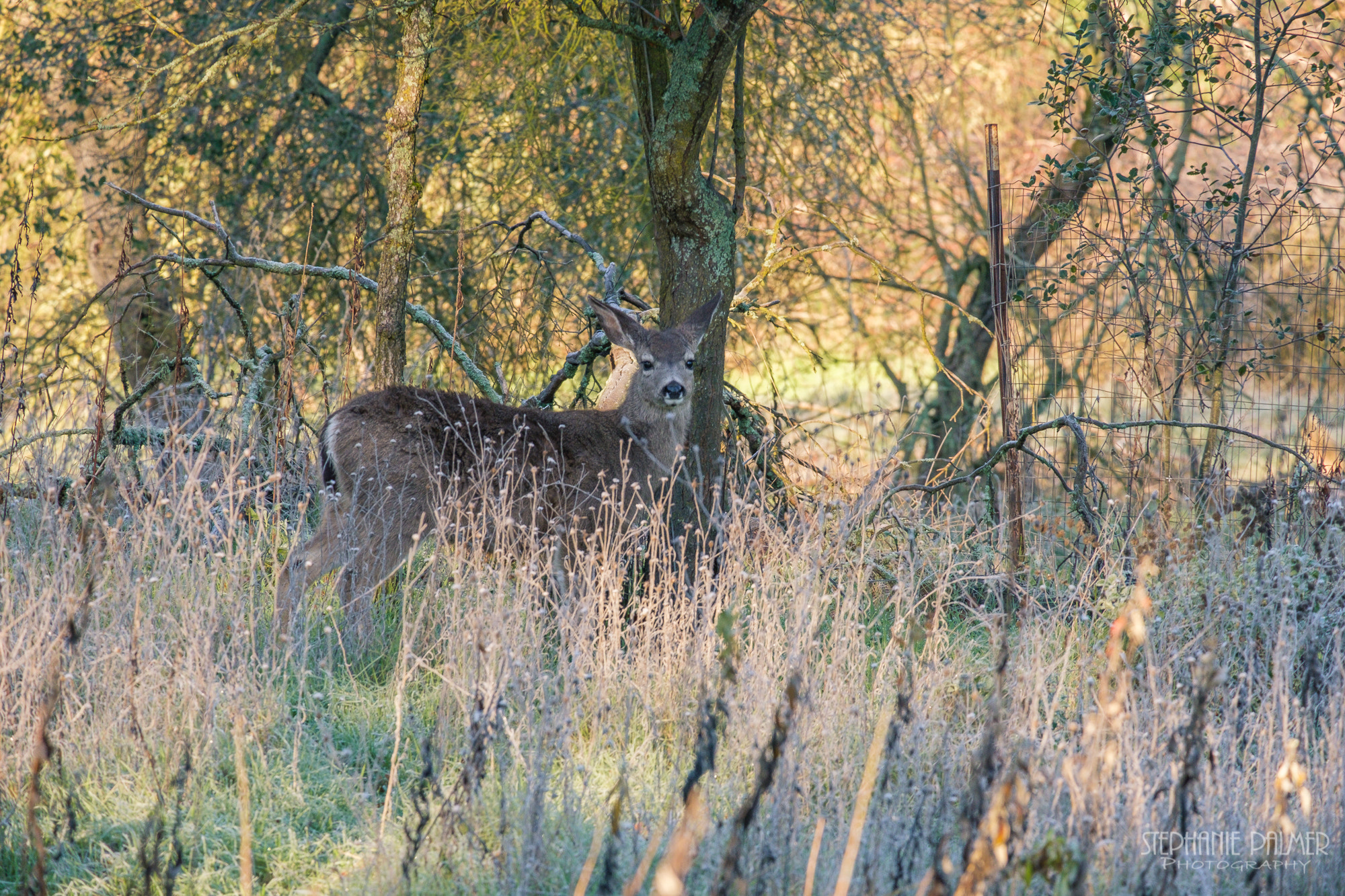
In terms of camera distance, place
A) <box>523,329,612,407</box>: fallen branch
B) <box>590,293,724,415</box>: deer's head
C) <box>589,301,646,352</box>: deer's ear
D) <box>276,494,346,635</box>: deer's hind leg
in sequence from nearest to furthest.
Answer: <box>276,494,346,635</box>: deer's hind leg < <box>590,293,724,415</box>: deer's head < <box>589,301,646,352</box>: deer's ear < <box>523,329,612,407</box>: fallen branch

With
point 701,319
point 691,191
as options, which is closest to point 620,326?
point 701,319

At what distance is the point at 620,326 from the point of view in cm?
605

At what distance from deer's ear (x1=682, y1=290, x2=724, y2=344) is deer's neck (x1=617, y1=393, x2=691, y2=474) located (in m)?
0.63

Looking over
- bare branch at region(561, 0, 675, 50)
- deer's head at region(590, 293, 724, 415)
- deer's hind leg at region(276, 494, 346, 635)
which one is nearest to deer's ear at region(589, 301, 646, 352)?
deer's head at region(590, 293, 724, 415)

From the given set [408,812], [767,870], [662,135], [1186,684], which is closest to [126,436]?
[662,135]

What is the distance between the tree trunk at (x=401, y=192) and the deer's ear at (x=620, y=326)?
94cm

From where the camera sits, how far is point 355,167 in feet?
29.4

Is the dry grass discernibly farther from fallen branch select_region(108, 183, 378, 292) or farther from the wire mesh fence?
fallen branch select_region(108, 183, 378, 292)

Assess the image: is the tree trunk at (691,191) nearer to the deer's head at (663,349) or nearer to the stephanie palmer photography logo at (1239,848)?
the deer's head at (663,349)

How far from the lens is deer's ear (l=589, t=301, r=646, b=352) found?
6.00 meters

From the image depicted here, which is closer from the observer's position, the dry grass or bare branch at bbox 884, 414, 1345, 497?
the dry grass

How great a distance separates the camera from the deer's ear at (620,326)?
5996mm

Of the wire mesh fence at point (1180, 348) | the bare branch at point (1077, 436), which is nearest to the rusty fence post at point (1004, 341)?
the bare branch at point (1077, 436)

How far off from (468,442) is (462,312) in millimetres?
3642
